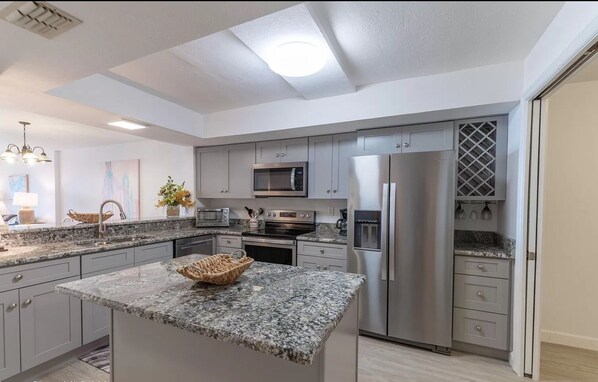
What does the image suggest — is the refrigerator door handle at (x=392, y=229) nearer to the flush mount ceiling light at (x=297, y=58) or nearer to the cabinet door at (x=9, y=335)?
the flush mount ceiling light at (x=297, y=58)

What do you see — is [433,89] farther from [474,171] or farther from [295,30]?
[295,30]

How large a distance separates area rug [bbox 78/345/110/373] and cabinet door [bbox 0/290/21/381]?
0.41 m

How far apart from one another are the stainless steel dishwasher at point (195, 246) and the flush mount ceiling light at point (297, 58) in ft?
7.29

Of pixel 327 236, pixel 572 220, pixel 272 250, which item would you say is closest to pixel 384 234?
pixel 327 236

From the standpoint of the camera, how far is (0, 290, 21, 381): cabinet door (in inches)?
69.7

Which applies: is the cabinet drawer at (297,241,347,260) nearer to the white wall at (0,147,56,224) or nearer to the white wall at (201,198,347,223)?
the white wall at (201,198,347,223)

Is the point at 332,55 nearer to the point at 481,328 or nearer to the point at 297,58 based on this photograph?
the point at 297,58

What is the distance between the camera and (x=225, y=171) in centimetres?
372

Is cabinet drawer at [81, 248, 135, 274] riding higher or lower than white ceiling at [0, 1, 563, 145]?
lower

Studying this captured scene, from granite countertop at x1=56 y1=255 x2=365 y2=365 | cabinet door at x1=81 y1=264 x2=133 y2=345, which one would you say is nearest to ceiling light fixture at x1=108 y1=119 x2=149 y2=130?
cabinet door at x1=81 y1=264 x2=133 y2=345

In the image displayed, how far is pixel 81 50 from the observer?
1.37 metres

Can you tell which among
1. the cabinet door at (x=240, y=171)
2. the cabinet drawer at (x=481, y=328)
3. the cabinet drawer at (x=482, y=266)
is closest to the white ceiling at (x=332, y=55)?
the cabinet door at (x=240, y=171)

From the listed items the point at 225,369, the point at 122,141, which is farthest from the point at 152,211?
the point at 225,369

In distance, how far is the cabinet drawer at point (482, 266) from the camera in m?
2.15
